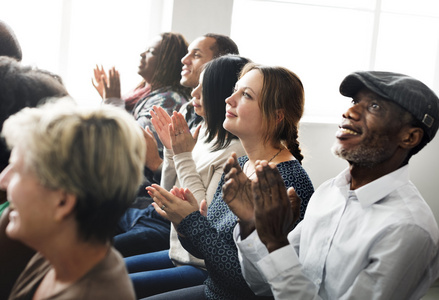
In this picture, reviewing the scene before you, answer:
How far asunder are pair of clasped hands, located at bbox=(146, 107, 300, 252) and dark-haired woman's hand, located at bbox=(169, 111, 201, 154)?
0.32 metres

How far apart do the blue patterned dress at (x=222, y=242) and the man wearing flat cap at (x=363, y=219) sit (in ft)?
0.29

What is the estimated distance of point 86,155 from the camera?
33.9 inches

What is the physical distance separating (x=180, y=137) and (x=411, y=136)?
36.6 inches

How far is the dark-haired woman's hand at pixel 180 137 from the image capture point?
2104 mm

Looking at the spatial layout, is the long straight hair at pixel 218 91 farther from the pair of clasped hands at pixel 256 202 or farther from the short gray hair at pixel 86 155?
the short gray hair at pixel 86 155

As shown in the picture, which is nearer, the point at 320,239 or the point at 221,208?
the point at 320,239

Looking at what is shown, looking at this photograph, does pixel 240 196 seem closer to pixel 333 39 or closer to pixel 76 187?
pixel 76 187

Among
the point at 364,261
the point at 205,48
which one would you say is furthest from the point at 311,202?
the point at 205,48

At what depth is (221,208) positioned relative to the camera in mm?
1812

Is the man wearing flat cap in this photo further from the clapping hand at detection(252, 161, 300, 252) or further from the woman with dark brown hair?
the woman with dark brown hair

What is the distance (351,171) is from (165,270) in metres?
0.78

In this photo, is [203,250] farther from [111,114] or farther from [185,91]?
[185,91]

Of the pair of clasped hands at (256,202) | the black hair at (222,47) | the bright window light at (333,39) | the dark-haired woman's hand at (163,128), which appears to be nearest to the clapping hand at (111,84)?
the black hair at (222,47)

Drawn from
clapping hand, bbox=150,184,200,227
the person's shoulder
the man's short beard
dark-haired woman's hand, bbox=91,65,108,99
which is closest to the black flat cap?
the man's short beard
